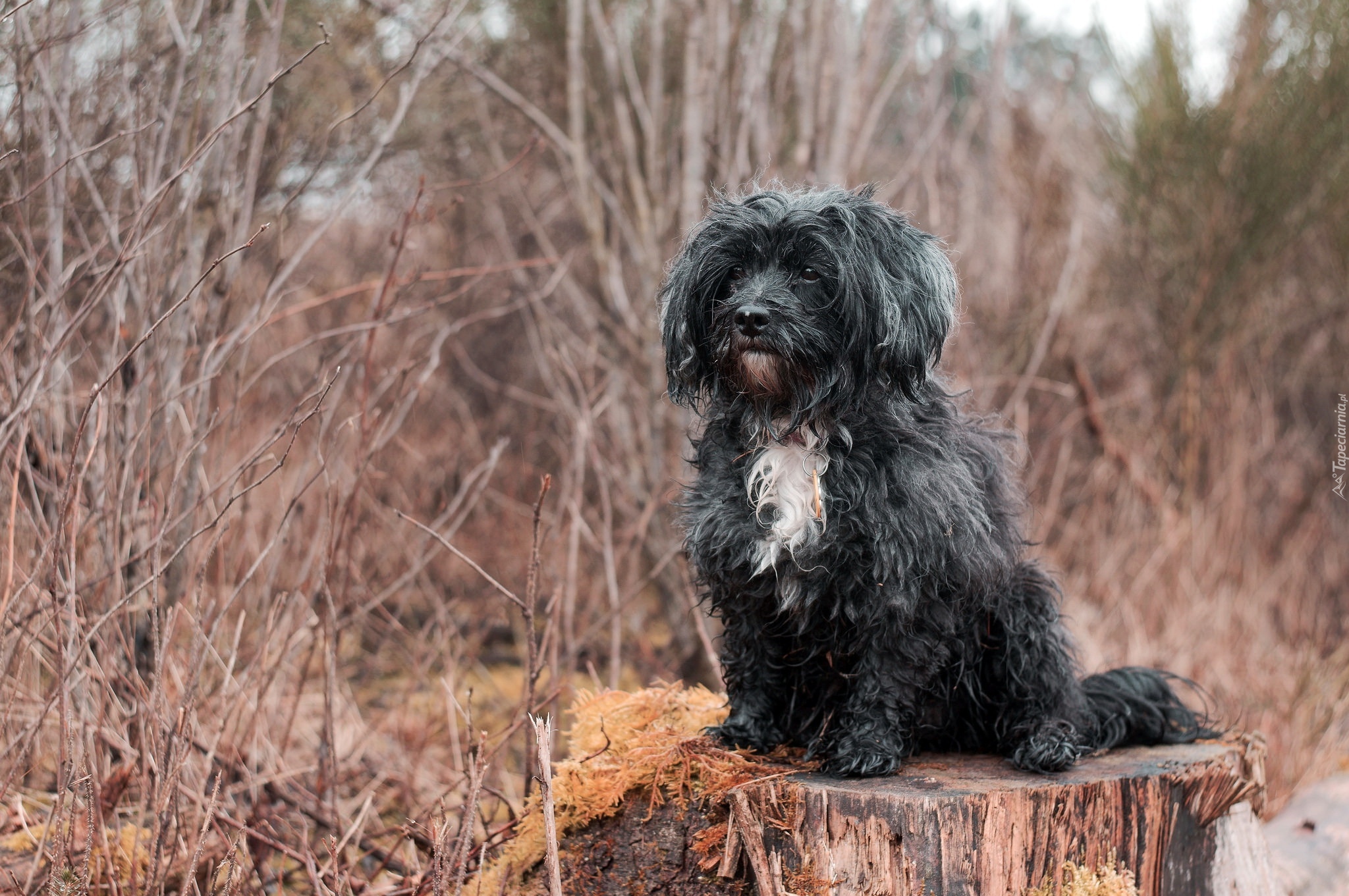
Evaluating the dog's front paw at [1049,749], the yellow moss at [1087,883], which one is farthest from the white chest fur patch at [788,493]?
the yellow moss at [1087,883]

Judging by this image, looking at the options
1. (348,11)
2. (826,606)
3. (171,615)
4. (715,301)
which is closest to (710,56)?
(348,11)

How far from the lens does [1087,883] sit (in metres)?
2.66

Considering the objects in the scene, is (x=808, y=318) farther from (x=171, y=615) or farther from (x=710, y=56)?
(x=710, y=56)

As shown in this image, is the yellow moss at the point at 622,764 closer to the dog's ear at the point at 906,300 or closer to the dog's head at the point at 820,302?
the dog's head at the point at 820,302

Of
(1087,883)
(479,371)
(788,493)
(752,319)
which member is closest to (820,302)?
(752,319)

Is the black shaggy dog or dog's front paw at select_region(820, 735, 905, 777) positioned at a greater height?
the black shaggy dog

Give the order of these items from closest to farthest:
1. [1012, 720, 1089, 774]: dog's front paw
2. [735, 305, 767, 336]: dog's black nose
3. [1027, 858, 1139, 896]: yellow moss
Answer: [735, 305, 767, 336]: dog's black nose < [1027, 858, 1139, 896]: yellow moss < [1012, 720, 1089, 774]: dog's front paw

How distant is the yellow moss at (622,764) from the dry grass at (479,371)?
0.16 meters

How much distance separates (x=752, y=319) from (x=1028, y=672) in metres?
1.25

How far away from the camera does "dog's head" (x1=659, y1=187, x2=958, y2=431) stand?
253cm

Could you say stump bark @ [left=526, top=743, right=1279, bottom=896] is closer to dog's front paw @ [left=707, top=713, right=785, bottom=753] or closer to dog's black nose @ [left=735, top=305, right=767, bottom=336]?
dog's front paw @ [left=707, top=713, right=785, bottom=753]

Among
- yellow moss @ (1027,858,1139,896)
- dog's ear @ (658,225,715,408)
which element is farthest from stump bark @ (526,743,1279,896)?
dog's ear @ (658,225,715,408)

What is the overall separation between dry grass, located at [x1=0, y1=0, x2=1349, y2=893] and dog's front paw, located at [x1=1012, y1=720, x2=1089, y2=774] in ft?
3.96

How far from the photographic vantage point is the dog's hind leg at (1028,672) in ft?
9.46
